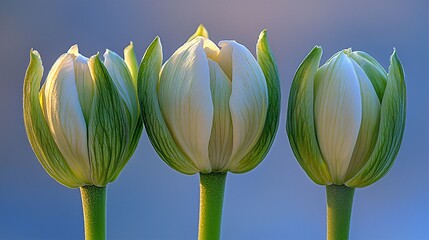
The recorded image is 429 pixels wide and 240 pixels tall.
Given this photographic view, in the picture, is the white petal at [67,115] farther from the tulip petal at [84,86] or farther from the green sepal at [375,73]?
the green sepal at [375,73]

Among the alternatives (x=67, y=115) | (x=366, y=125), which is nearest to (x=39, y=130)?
(x=67, y=115)

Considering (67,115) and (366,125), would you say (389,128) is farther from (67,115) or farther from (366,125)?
(67,115)

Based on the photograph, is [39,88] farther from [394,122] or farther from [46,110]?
[394,122]

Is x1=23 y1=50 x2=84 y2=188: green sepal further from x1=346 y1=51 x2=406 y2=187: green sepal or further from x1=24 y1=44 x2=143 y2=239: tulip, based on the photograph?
x1=346 y1=51 x2=406 y2=187: green sepal

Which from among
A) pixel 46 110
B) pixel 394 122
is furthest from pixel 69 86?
pixel 394 122

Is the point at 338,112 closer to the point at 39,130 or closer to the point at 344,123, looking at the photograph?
the point at 344,123
